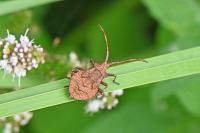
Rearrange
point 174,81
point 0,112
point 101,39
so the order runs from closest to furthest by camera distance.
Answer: point 0,112
point 174,81
point 101,39

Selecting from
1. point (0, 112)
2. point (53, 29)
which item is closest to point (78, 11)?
point (53, 29)

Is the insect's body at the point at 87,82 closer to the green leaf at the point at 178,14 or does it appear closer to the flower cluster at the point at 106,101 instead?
the flower cluster at the point at 106,101

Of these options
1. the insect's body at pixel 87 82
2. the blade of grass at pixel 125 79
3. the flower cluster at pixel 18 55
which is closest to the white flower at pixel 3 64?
the flower cluster at pixel 18 55

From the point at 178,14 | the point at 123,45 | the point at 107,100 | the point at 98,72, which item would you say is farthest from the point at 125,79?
the point at 123,45

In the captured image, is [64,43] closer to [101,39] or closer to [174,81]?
[101,39]

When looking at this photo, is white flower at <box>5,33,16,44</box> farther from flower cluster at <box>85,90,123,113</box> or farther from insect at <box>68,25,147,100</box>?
flower cluster at <box>85,90,123,113</box>

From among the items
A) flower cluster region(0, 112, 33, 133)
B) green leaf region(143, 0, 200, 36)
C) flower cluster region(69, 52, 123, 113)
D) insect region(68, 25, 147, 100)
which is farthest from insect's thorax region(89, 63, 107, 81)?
green leaf region(143, 0, 200, 36)
